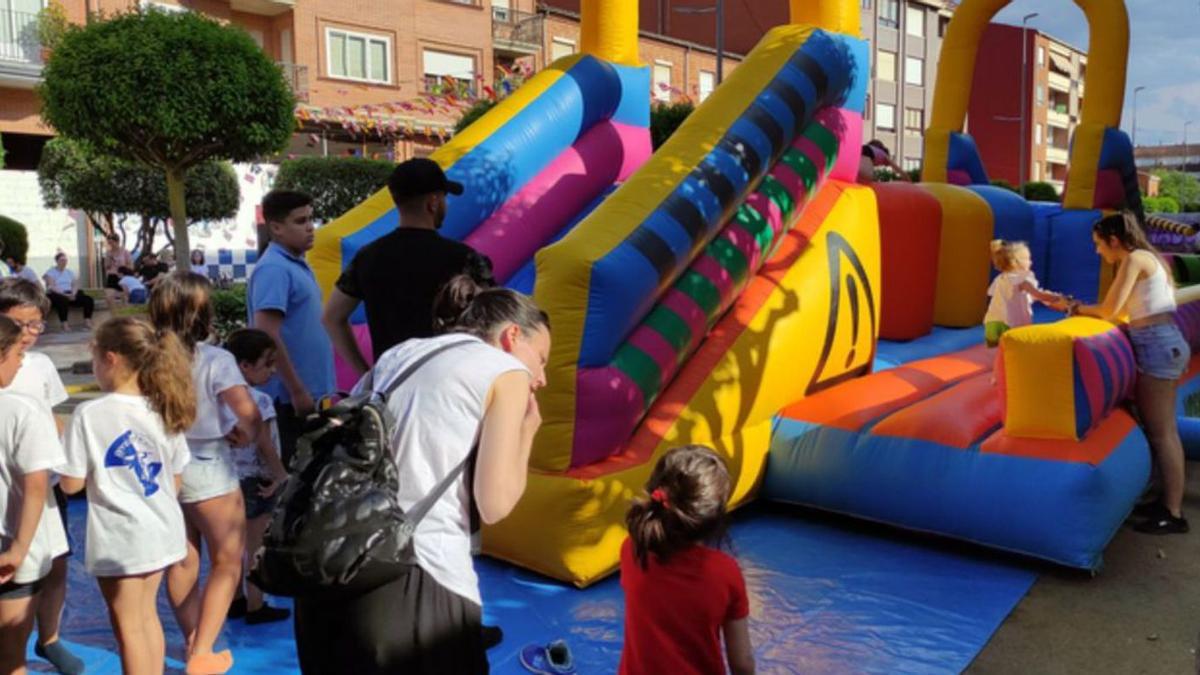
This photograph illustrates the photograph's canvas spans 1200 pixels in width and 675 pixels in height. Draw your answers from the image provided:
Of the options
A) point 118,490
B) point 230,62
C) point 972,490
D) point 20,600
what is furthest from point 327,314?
point 230,62

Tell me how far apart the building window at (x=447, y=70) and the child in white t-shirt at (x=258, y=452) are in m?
21.8

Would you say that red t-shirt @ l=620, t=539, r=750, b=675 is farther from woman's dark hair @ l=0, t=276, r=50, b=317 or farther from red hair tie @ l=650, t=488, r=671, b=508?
woman's dark hair @ l=0, t=276, r=50, b=317

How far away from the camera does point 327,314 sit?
10.6 feet

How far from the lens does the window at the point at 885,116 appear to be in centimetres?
3966

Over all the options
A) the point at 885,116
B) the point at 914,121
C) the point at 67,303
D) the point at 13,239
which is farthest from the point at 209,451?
the point at 914,121

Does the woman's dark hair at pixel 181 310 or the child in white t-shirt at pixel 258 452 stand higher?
the woman's dark hair at pixel 181 310

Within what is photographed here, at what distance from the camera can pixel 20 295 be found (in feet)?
10.1

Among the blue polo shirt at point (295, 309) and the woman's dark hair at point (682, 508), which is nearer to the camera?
the woman's dark hair at point (682, 508)

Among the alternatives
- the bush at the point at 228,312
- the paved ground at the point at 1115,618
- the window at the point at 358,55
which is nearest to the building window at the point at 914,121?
the window at the point at 358,55

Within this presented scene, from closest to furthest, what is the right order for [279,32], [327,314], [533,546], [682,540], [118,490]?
[682,540] → [118,490] → [327,314] → [533,546] → [279,32]

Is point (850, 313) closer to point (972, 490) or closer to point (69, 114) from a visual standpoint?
point (972, 490)

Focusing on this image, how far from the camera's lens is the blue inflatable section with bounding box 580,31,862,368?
12.3 feet

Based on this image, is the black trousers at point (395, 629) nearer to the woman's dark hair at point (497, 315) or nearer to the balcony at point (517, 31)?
the woman's dark hair at point (497, 315)

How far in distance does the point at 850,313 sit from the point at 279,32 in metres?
22.4
